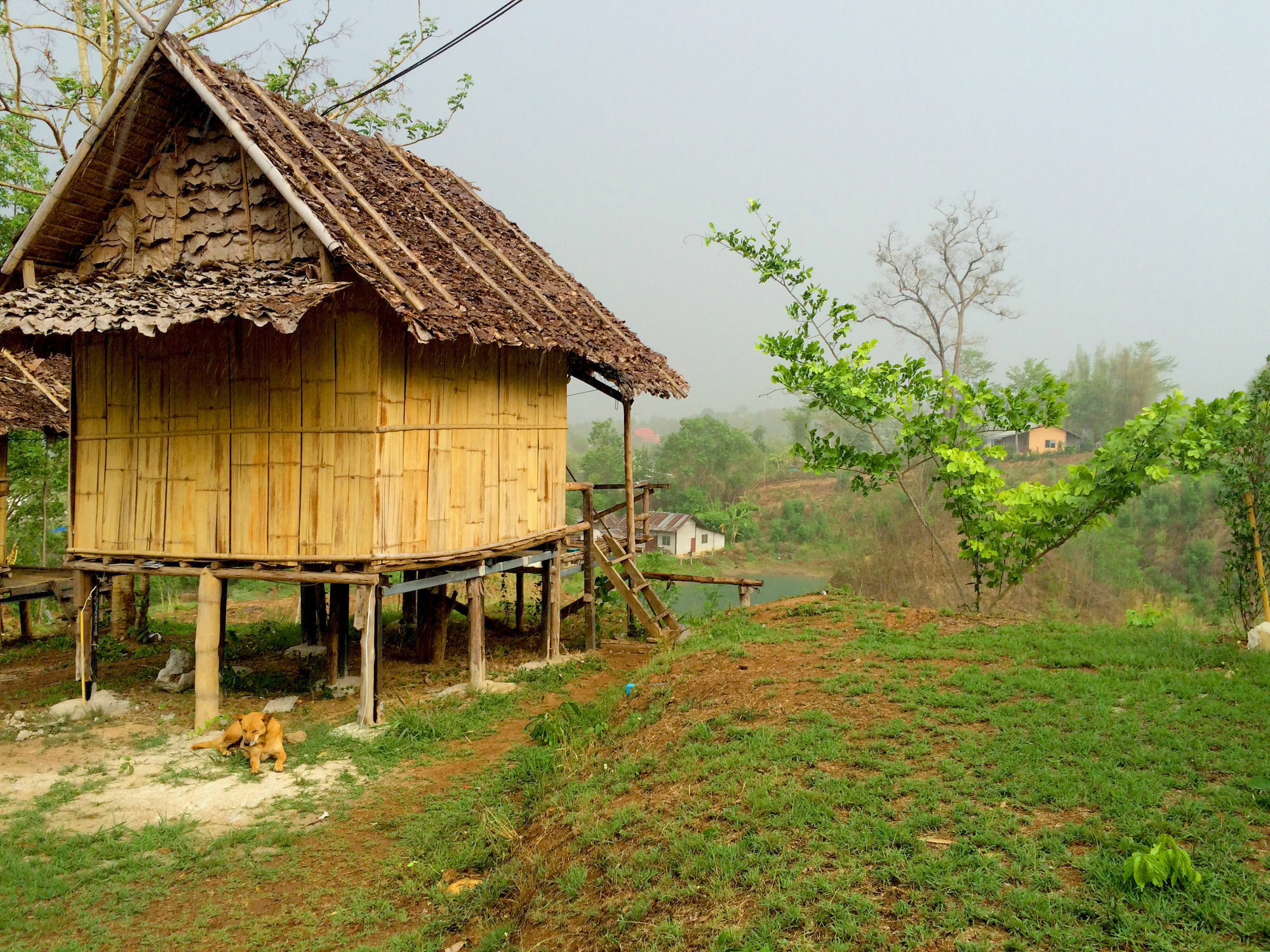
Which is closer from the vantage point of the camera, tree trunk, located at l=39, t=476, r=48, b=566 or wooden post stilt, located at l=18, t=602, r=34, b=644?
wooden post stilt, located at l=18, t=602, r=34, b=644

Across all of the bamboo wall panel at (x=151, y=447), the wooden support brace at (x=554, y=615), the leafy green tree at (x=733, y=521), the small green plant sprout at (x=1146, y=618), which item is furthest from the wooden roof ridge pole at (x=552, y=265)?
the leafy green tree at (x=733, y=521)

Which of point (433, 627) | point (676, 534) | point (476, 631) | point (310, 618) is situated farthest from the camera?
point (676, 534)

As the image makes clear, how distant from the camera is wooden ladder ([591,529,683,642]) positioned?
41.5 feet

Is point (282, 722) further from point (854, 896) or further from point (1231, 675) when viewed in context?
point (1231, 675)

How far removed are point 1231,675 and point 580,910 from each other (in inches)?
221

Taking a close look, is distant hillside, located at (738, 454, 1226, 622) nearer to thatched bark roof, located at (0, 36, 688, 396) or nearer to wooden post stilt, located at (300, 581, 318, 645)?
wooden post stilt, located at (300, 581, 318, 645)

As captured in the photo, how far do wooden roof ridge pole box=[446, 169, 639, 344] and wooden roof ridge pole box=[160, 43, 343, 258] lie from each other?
4.66 m

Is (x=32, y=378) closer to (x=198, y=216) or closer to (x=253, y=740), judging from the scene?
(x=198, y=216)

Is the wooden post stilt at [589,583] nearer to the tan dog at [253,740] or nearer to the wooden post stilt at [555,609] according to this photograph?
the wooden post stilt at [555,609]

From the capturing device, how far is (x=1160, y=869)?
3.94 meters

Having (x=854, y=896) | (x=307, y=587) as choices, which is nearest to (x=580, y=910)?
(x=854, y=896)

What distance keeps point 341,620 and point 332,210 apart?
188 inches

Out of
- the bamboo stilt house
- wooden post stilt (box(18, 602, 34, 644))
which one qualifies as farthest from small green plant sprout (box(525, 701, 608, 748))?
wooden post stilt (box(18, 602, 34, 644))

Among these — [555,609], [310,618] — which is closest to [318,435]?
[555,609]
